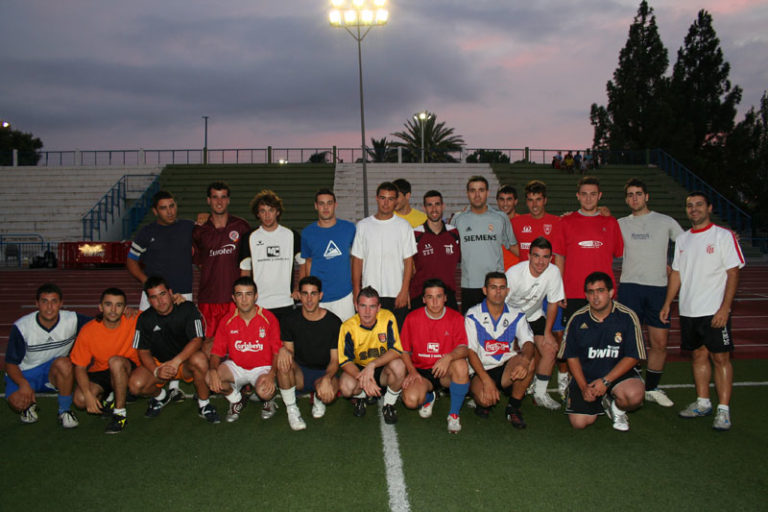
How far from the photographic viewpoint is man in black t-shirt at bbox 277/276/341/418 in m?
4.84

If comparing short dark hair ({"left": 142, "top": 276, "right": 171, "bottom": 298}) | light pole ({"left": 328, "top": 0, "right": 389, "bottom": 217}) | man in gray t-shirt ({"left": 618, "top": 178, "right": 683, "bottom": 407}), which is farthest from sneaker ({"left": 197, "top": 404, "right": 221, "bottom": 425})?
light pole ({"left": 328, "top": 0, "right": 389, "bottom": 217})

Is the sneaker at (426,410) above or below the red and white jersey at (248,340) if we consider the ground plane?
below

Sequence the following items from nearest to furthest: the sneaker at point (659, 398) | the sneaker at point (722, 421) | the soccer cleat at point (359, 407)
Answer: the sneaker at point (722, 421), the soccer cleat at point (359, 407), the sneaker at point (659, 398)

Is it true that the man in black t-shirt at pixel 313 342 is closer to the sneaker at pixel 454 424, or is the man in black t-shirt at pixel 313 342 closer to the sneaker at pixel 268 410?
the sneaker at pixel 268 410

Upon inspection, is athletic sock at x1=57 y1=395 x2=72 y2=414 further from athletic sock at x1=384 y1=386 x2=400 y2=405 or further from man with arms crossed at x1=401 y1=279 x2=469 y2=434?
man with arms crossed at x1=401 y1=279 x2=469 y2=434

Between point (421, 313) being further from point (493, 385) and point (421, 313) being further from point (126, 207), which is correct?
point (126, 207)

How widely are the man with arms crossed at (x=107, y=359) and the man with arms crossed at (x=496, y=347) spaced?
310 cm

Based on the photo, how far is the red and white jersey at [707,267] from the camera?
15.3 feet

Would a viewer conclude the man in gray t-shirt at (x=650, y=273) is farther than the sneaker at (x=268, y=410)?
Yes

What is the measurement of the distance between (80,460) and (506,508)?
3087 millimetres

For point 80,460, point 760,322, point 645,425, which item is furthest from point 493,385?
point 760,322

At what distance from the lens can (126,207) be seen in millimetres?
26703

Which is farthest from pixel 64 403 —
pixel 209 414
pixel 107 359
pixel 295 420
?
pixel 295 420

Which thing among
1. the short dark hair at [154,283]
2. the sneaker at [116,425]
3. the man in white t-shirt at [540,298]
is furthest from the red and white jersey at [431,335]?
the sneaker at [116,425]
